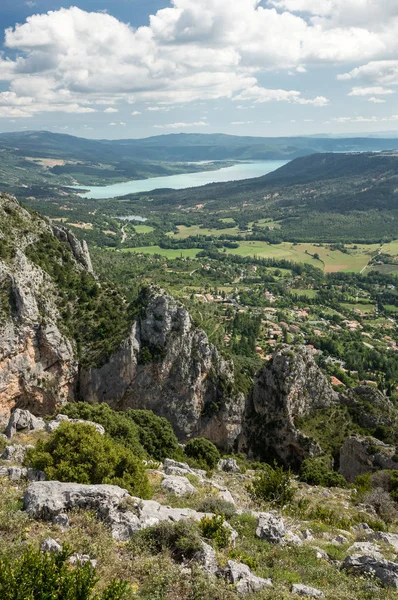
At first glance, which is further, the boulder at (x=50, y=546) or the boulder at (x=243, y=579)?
the boulder at (x=50, y=546)

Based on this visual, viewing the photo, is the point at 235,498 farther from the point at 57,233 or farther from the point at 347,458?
the point at 57,233

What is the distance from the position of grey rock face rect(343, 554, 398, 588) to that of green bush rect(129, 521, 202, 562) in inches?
225

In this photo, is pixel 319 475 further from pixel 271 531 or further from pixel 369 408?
pixel 271 531

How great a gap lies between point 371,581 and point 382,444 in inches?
1067

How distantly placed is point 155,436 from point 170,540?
21213 mm

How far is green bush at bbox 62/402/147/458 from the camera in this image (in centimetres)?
2998

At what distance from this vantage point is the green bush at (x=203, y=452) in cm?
3531

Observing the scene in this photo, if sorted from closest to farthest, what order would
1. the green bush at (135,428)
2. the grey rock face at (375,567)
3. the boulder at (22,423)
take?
the grey rock face at (375,567), the boulder at (22,423), the green bush at (135,428)

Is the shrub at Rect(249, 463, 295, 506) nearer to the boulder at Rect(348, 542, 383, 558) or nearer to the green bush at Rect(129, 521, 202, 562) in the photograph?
the boulder at Rect(348, 542, 383, 558)

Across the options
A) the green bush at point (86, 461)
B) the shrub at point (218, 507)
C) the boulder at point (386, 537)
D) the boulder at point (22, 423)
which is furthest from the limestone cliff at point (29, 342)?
the boulder at point (386, 537)

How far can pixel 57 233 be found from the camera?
5084 cm

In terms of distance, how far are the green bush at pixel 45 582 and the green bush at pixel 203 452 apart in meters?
25.2

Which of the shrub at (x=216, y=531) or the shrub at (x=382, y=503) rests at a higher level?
the shrub at (x=216, y=531)

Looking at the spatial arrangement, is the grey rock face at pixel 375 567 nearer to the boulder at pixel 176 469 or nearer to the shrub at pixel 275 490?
the shrub at pixel 275 490
